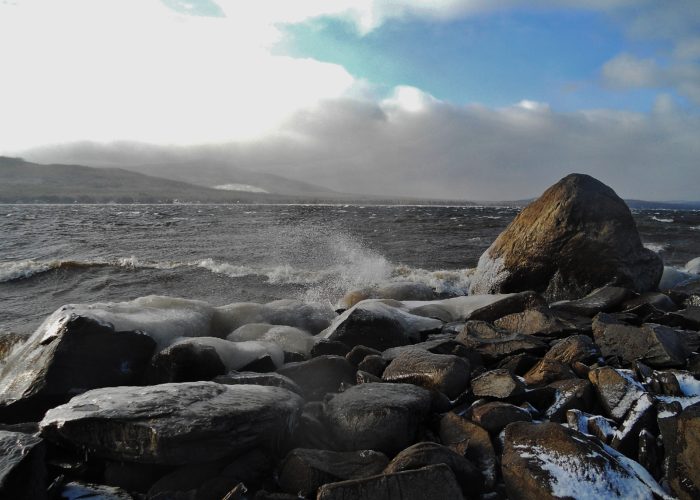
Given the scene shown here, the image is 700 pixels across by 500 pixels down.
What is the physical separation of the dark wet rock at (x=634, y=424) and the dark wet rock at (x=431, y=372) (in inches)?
49.2

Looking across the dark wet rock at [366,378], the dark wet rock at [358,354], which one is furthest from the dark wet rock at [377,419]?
the dark wet rock at [358,354]

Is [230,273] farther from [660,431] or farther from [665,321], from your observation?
[660,431]

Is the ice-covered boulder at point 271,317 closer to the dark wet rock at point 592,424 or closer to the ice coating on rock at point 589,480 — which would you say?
the dark wet rock at point 592,424

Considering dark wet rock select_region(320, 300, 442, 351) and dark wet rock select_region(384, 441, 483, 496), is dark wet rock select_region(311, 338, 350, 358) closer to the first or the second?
dark wet rock select_region(320, 300, 442, 351)

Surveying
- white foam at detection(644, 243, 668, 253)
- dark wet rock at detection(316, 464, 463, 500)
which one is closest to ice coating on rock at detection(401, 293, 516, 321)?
dark wet rock at detection(316, 464, 463, 500)

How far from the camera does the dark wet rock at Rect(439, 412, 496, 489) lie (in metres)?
3.03

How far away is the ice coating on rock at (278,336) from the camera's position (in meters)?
6.13

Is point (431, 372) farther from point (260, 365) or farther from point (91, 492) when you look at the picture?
point (91, 492)

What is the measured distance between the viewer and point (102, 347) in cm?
483

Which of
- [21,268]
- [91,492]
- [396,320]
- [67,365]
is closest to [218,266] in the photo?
[21,268]

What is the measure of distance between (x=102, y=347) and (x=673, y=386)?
5.22 meters

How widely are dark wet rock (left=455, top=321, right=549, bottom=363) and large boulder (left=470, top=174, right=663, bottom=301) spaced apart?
151 inches

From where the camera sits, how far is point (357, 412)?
343cm

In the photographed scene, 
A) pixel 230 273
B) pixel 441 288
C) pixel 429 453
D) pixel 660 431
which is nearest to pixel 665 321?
pixel 660 431
